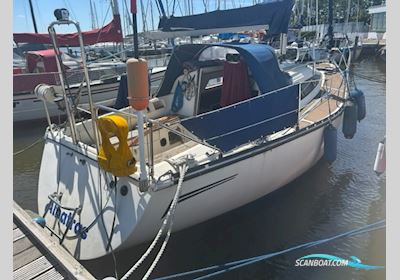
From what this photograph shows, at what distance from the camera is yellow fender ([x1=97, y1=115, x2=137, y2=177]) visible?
415 centimetres

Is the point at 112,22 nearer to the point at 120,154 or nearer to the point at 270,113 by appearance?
the point at 270,113

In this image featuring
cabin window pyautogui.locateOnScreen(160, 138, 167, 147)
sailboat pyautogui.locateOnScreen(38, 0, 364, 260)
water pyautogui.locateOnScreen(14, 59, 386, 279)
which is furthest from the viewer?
cabin window pyautogui.locateOnScreen(160, 138, 167, 147)

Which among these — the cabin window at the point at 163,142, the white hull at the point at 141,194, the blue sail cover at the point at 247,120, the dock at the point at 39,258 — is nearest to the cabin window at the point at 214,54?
the blue sail cover at the point at 247,120

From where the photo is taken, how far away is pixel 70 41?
1370 centimetres

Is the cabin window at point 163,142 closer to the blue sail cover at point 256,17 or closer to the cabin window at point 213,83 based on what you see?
the cabin window at point 213,83

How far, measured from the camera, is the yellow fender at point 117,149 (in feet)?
13.6

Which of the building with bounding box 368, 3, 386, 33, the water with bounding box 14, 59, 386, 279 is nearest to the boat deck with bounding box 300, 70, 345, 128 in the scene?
the water with bounding box 14, 59, 386, 279

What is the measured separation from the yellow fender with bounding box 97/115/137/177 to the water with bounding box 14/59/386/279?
1349mm

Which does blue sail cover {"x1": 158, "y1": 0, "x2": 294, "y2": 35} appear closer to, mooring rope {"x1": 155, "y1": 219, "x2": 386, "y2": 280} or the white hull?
the white hull

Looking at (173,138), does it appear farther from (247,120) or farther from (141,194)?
(141,194)

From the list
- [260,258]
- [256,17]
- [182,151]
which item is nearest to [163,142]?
[182,151]

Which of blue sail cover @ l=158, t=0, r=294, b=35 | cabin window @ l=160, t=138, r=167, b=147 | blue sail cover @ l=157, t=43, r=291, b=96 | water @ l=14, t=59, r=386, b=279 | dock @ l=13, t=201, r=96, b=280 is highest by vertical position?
blue sail cover @ l=158, t=0, r=294, b=35

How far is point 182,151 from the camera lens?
5.87 metres

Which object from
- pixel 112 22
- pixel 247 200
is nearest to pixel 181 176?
pixel 247 200
